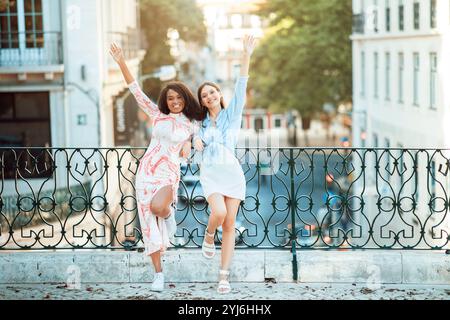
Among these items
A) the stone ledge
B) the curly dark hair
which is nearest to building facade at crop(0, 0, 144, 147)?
the stone ledge

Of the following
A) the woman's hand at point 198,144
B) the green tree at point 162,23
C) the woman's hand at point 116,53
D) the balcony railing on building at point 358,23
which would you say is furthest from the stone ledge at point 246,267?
the green tree at point 162,23

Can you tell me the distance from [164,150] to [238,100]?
699mm

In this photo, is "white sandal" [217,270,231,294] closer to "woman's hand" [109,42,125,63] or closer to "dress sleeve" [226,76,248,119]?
"dress sleeve" [226,76,248,119]

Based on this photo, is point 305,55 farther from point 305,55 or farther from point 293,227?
point 293,227

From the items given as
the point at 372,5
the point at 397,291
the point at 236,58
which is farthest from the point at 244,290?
the point at 236,58

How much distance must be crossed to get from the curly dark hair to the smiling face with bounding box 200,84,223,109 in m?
0.07

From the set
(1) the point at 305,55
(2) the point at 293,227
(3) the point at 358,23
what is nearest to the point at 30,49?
(3) the point at 358,23

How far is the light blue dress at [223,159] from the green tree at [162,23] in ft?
116

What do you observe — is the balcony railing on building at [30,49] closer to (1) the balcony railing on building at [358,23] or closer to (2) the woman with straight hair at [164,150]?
(1) the balcony railing on building at [358,23]

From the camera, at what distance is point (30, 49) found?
2744 cm

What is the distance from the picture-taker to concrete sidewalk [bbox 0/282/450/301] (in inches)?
315

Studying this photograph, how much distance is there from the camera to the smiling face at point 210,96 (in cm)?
780

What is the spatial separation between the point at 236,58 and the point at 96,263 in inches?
2536

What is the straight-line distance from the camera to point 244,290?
8.19 m
